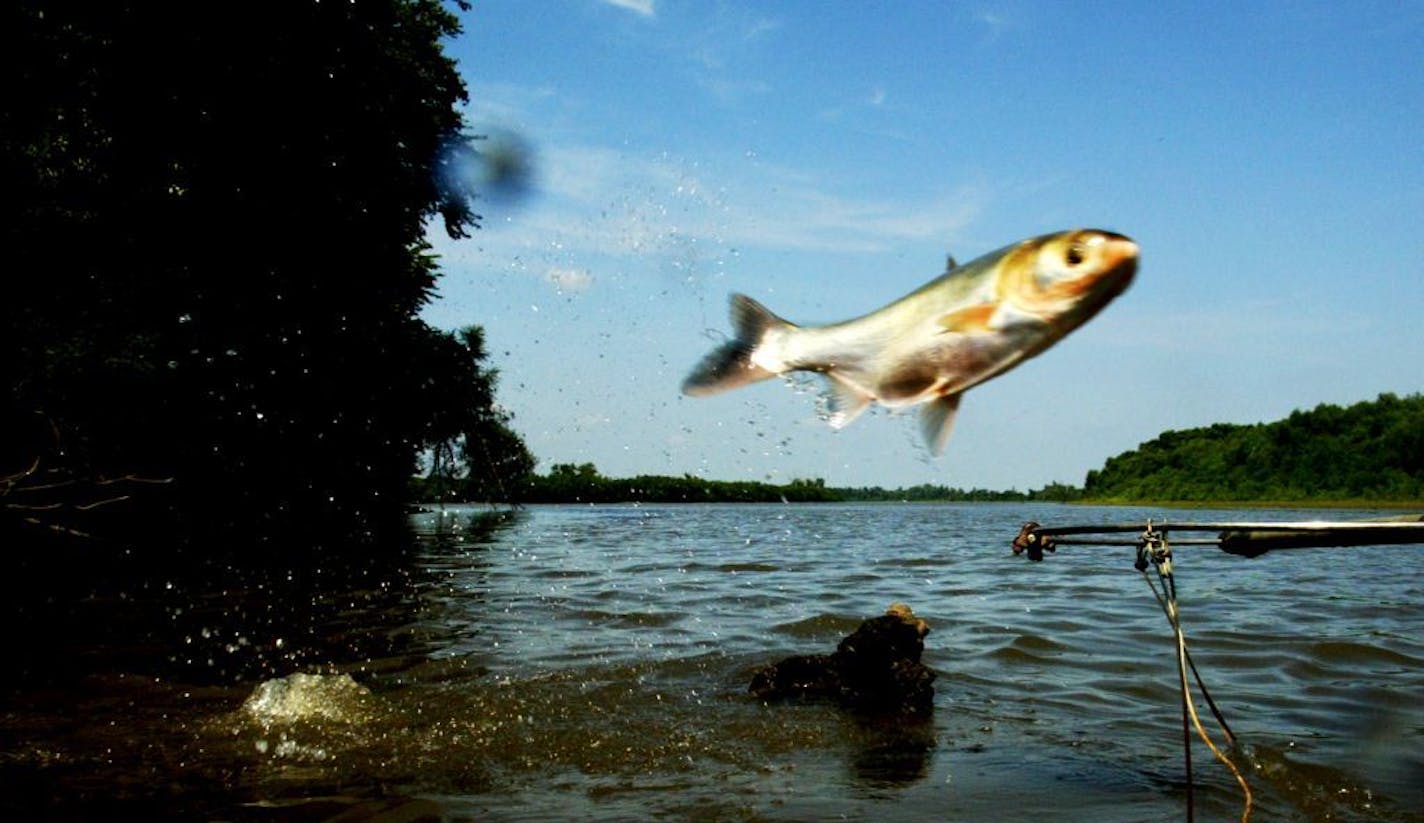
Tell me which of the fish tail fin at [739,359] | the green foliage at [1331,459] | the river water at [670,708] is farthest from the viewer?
the green foliage at [1331,459]

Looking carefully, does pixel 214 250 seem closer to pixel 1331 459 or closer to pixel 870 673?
pixel 870 673

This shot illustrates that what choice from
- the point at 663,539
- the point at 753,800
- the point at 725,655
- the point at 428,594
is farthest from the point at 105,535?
the point at 663,539

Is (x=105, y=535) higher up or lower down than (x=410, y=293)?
lower down

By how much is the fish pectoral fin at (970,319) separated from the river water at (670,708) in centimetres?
535

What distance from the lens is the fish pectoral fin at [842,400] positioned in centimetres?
146

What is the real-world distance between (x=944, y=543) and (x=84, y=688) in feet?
93.5

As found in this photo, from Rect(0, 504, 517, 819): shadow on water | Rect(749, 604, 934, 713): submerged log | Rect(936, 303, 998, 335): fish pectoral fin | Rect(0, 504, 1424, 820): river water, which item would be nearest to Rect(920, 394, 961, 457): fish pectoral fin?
Rect(936, 303, 998, 335): fish pectoral fin

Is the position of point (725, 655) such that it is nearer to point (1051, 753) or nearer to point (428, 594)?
point (1051, 753)

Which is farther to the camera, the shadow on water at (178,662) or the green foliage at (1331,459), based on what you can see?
the green foliage at (1331,459)

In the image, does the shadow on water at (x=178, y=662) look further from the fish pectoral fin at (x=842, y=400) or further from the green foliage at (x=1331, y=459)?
the green foliage at (x=1331, y=459)

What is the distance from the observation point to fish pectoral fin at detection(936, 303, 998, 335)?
4.39 ft

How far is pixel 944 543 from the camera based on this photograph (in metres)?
34.4

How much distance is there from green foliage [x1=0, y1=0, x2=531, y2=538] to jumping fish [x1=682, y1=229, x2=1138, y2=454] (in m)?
12.1

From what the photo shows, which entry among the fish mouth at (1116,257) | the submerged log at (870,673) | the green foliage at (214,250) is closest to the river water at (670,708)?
the submerged log at (870,673)
